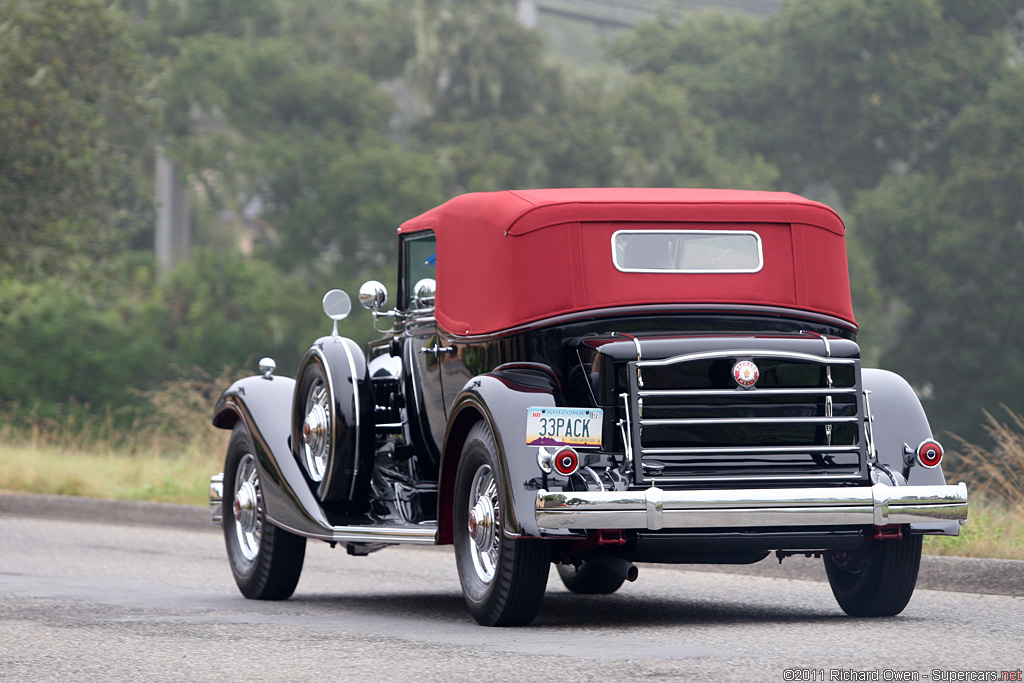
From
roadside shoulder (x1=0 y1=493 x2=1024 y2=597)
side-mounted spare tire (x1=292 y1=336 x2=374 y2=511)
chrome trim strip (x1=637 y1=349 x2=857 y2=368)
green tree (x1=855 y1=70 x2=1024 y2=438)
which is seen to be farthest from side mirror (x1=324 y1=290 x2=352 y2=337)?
green tree (x1=855 y1=70 x2=1024 y2=438)

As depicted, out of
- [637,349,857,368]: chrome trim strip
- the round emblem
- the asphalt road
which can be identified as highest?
[637,349,857,368]: chrome trim strip

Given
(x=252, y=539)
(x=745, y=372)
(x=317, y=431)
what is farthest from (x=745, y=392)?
(x=252, y=539)

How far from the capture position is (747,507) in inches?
240

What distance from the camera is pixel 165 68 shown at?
35.6 meters

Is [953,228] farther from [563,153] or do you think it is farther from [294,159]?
[294,159]

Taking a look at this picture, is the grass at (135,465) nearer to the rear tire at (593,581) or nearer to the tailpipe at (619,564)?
the rear tire at (593,581)

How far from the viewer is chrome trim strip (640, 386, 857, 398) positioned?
6.35m

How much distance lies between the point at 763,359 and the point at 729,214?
938mm

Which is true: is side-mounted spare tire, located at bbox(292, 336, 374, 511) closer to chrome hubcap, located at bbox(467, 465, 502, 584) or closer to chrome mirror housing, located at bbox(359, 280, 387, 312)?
chrome mirror housing, located at bbox(359, 280, 387, 312)

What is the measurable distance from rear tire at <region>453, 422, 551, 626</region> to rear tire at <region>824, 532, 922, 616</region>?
160cm

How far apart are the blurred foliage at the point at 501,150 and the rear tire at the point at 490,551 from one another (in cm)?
2427

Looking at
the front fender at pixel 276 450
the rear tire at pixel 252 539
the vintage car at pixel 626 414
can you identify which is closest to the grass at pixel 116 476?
the rear tire at pixel 252 539

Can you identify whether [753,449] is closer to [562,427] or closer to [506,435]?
[562,427]

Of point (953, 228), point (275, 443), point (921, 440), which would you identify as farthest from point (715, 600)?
point (953, 228)
